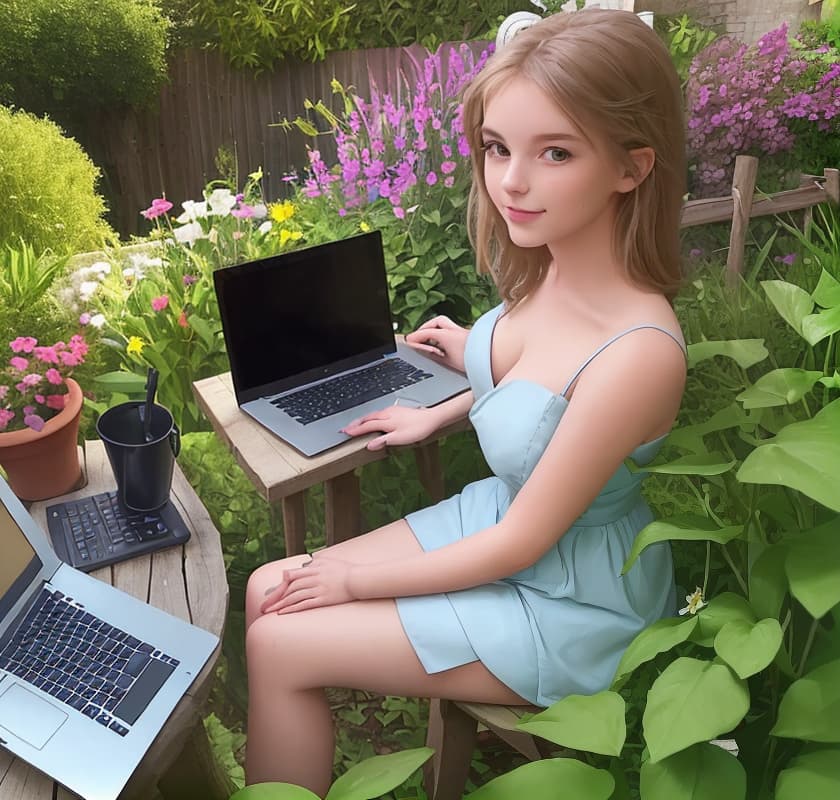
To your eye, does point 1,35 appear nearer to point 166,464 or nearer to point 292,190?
point 292,190

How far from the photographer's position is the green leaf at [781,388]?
94cm

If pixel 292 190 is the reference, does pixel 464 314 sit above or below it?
below

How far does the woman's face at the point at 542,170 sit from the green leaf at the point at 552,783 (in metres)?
0.65

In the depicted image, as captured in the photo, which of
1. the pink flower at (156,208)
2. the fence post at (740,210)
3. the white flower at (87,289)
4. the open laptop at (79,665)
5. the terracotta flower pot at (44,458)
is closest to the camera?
the open laptop at (79,665)

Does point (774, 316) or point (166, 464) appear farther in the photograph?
point (774, 316)

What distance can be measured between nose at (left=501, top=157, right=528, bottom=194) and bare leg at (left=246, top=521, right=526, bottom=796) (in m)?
0.59

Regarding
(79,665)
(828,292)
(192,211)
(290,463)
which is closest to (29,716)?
(79,665)

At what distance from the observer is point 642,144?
100cm

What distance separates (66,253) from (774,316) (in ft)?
5.26

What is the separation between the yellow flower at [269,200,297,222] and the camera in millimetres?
1993

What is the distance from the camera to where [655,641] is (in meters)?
0.81

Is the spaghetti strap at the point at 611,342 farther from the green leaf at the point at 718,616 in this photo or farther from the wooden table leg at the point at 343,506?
the wooden table leg at the point at 343,506

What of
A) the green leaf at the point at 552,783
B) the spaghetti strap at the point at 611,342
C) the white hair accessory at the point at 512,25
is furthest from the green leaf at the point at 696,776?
the white hair accessory at the point at 512,25

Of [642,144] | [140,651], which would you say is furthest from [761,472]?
[140,651]
